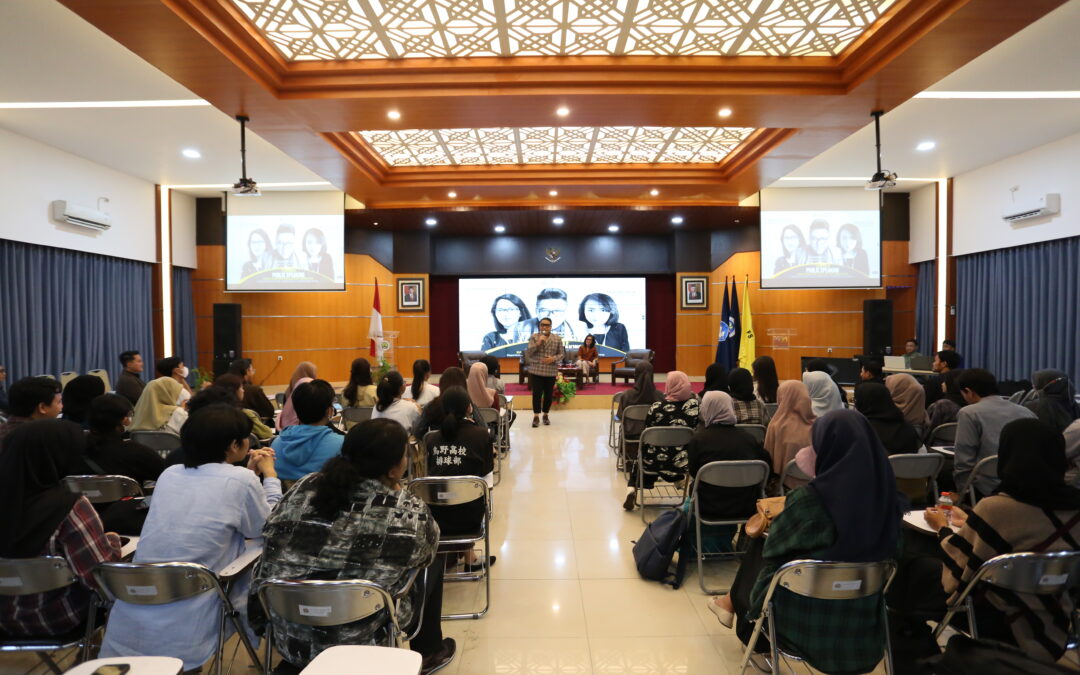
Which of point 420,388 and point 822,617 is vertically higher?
point 420,388

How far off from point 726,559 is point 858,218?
7.90 metres

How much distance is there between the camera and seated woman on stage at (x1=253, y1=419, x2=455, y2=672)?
1.78 meters

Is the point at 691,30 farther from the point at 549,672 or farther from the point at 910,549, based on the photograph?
the point at 549,672

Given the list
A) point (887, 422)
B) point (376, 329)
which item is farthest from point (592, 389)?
point (887, 422)

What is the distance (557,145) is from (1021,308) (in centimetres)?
681

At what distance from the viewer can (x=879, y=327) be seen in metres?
9.74

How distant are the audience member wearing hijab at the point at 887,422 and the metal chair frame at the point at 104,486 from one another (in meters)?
3.91

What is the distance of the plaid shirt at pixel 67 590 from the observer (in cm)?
199

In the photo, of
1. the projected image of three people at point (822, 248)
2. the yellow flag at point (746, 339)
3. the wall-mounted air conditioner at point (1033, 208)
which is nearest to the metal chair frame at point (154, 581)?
the projected image of three people at point (822, 248)

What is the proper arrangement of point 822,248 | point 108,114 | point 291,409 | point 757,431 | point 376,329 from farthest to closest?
1. point 376,329
2. point 822,248
3. point 108,114
4. point 291,409
5. point 757,431

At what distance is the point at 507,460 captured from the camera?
6.25 meters

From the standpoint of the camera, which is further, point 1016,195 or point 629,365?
point 629,365

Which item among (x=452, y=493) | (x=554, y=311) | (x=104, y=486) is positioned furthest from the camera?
(x=554, y=311)

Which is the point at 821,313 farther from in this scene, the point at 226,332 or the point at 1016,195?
the point at 226,332
